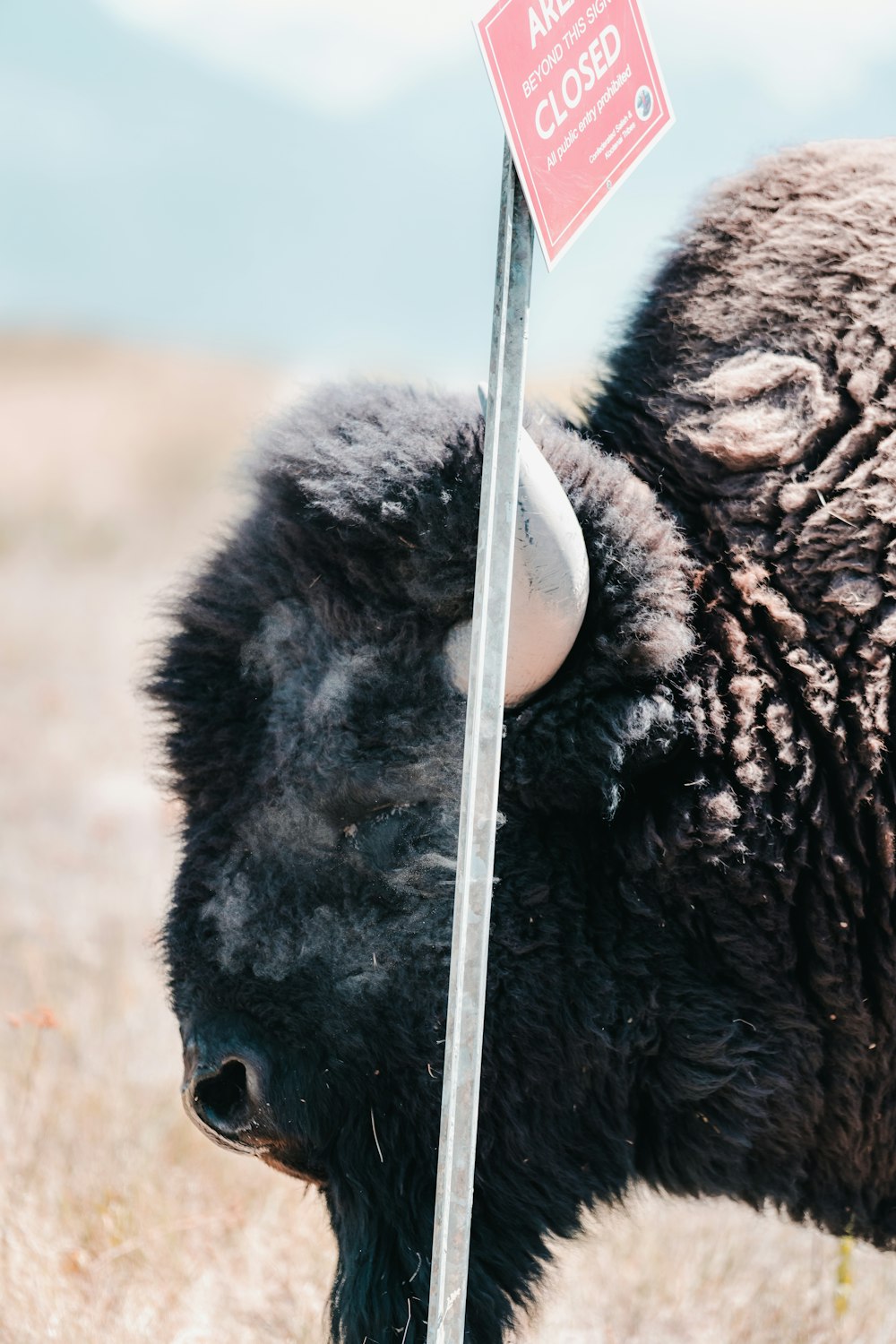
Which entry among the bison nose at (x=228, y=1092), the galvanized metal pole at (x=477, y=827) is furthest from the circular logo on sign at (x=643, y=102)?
the bison nose at (x=228, y=1092)

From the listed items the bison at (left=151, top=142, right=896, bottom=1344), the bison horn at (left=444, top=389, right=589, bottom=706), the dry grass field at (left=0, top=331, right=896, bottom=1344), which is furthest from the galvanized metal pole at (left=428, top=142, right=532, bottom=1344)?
the dry grass field at (left=0, top=331, right=896, bottom=1344)

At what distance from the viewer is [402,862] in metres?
2.49

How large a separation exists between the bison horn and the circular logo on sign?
1.85 ft

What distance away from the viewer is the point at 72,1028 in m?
5.55

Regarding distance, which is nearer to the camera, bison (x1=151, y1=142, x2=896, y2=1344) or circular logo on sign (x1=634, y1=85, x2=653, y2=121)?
circular logo on sign (x1=634, y1=85, x2=653, y2=121)

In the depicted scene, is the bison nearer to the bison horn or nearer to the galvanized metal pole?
the bison horn

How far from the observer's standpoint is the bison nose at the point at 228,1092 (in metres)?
2.53

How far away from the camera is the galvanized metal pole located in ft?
6.73

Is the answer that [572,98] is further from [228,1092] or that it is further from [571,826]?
[228,1092]

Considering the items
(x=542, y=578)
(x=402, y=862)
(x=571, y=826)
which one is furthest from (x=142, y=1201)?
(x=542, y=578)

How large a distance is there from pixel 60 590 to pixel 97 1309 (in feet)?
45.5

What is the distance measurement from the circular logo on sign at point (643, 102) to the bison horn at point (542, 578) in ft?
1.85

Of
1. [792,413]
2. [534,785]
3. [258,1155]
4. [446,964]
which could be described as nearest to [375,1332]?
[258,1155]

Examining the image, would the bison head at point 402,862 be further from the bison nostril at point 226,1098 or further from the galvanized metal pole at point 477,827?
the galvanized metal pole at point 477,827
